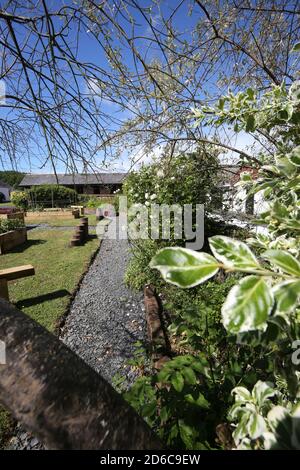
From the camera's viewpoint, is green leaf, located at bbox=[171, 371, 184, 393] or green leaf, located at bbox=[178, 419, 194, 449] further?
green leaf, located at bbox=[171, 371, 184, 393]

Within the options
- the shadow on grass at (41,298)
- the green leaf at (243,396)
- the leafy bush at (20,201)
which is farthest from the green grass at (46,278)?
the leafy bush at (20,201)

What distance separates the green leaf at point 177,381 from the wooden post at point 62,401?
942 mm

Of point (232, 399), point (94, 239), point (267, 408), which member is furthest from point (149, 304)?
point (94, 239)

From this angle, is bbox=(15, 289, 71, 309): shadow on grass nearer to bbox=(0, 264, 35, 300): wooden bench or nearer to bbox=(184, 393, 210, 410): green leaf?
bbox=(0, 264, 35, 300): wooden bench

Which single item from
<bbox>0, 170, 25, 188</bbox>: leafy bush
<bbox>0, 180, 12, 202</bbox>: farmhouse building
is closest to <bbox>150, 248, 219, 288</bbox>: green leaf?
<bbox>0, 170, 25, 188</bbox>: leafy bush

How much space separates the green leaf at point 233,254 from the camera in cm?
72

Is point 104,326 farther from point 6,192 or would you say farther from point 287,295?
point 6,192

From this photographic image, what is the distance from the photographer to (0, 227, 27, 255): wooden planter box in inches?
443

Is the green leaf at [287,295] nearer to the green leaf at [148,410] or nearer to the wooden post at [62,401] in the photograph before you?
the wooden post at [62,401]

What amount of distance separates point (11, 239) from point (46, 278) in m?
5.41

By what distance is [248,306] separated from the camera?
0.63 m

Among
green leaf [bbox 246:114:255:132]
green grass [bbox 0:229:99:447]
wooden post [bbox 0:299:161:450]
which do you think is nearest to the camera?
wooden post [bbox 0:299:161:450]

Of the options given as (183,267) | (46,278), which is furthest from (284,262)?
(46,278)

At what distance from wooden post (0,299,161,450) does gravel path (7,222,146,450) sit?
111 inches
